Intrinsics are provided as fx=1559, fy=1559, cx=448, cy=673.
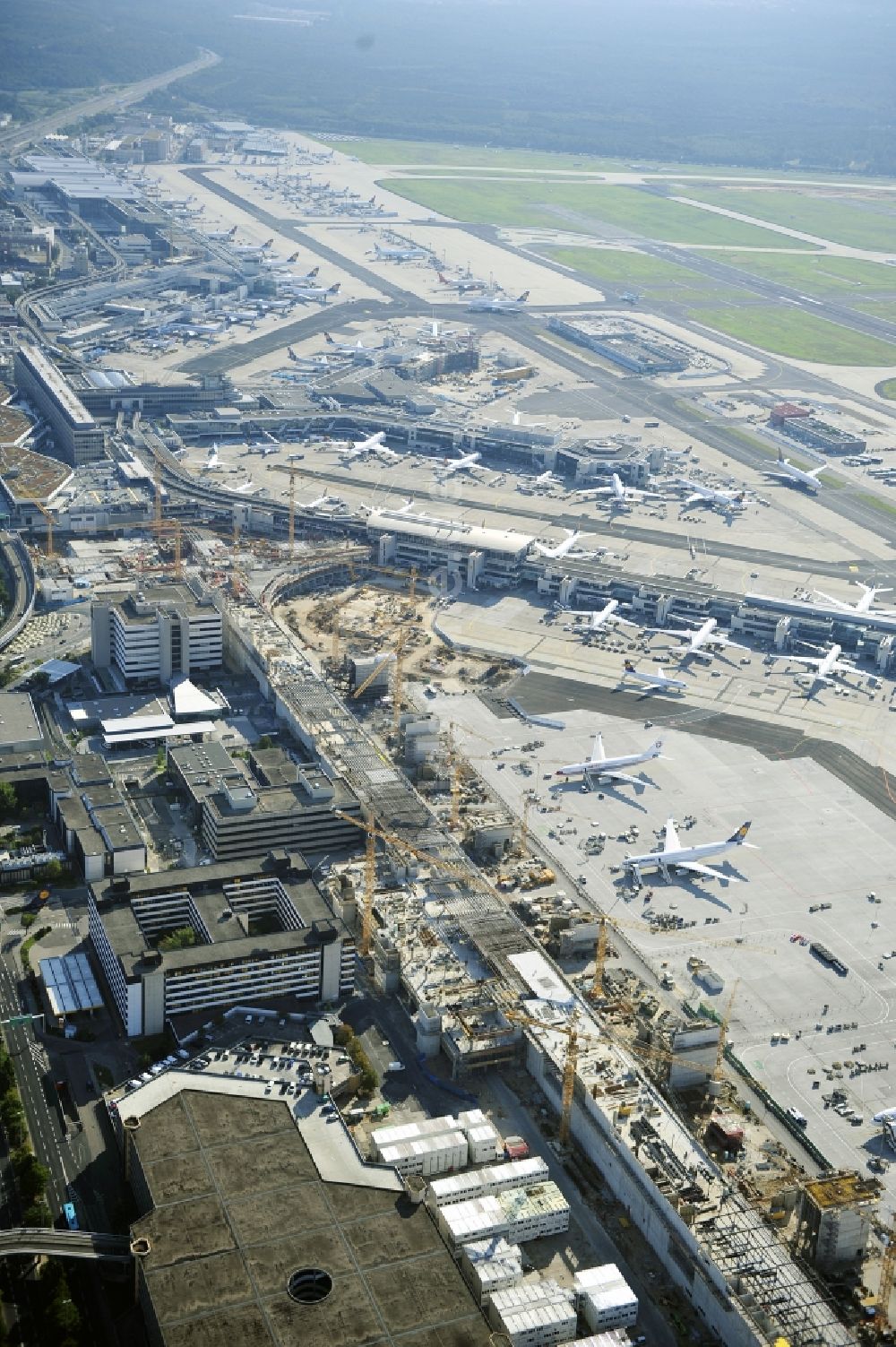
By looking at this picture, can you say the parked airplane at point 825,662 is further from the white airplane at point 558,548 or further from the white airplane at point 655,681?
the white airplane at point 558,548

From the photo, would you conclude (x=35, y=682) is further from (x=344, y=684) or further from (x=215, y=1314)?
(x=215, y=1314)

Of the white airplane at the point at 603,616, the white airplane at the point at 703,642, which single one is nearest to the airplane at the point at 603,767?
the white airplane at the point at 703,642

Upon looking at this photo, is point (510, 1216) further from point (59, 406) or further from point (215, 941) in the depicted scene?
point (59, 406)

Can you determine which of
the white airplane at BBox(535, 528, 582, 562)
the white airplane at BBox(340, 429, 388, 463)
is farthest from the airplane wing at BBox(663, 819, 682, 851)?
the white airplane at BBox(340, 429, 388, 463)


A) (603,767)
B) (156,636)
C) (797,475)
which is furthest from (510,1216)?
(797,475)

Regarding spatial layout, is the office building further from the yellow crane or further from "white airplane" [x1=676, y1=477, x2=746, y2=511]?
"white airplane" [x1=676, y1=477, x2=746, y2=511]

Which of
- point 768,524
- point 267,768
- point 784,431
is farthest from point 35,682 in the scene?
point 784,431

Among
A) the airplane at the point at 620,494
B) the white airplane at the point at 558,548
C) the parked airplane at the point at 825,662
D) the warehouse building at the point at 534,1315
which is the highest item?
the white airplane at the point at 558,548
